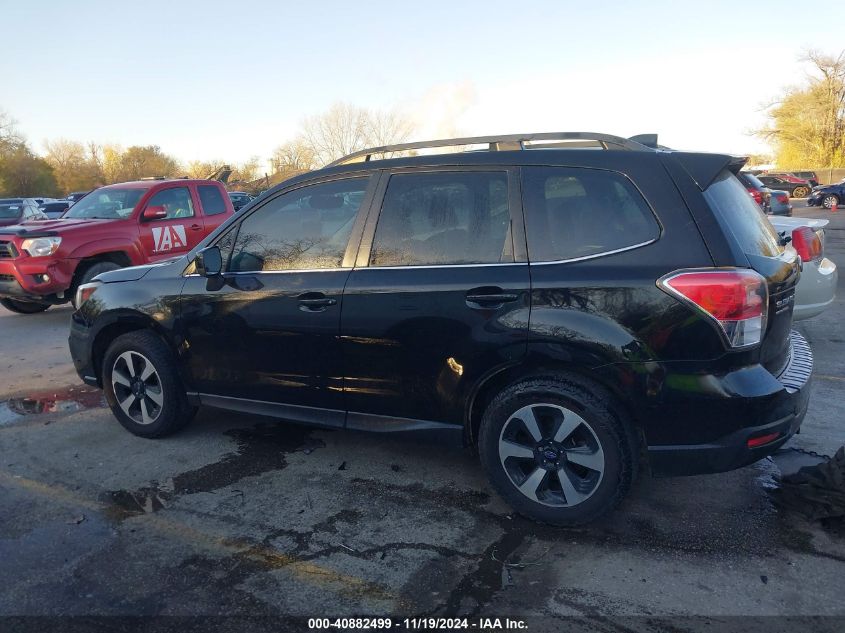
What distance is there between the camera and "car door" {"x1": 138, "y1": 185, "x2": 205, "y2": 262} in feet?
28.5

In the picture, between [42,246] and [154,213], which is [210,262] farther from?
[42,246]

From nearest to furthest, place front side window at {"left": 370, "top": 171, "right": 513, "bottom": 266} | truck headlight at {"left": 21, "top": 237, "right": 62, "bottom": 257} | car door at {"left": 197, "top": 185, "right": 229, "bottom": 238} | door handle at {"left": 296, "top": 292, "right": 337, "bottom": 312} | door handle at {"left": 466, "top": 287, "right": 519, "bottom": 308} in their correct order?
door handle at {"left": 466, "top": 287, "right": 519, "bottom": 308}
front side window at {"left": 370, "top": 171, "right": 513, "bottom": 266}
door handle at {"left": 296, "top": 292, "right": 337, "bottom": 312}
truck headlight at {"left": 21, "top": 237, "right": 62, "bottom": 257}
car door at {"left": 197, "top": 185, "right": 229, "bottom": 238}

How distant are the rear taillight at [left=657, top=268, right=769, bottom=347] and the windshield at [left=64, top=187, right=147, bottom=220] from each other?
25.5 ft

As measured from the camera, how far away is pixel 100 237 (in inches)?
323

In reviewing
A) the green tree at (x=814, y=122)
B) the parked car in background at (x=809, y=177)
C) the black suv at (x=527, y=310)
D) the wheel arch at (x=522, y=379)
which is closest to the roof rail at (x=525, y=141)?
the black suv at (x=527, y=310)

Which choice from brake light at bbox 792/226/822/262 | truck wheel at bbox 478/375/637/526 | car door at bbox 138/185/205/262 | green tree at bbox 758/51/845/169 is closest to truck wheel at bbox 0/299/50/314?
car door at bbox 138/185/205/262

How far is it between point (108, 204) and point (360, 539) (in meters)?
7.49

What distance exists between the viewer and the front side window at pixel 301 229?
12.0 ft

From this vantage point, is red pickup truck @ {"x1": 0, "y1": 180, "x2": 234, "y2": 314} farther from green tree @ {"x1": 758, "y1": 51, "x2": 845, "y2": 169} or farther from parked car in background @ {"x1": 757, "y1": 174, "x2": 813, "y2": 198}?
green tree @ {"x1": 758, "y1": 51, "x2": 845, "y2": 169}

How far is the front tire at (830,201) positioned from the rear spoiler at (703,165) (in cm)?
3200

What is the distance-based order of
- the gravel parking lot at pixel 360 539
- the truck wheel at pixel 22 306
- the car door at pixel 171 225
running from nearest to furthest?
the gravel parking lot at pixel 360 539, the car door at pixel 171 225, the truck wheel at pixel 22 306

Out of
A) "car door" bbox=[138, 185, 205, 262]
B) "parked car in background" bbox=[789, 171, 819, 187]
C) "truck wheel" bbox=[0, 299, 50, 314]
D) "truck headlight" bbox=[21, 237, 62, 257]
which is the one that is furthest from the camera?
"parked car in background" bbox=[789, 171, 819, 187]

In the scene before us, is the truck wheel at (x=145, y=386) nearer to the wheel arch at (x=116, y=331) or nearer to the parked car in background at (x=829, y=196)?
the wheel arch at (x=116, y=331)

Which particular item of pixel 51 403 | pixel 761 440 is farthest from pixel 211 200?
pixel 761 440
